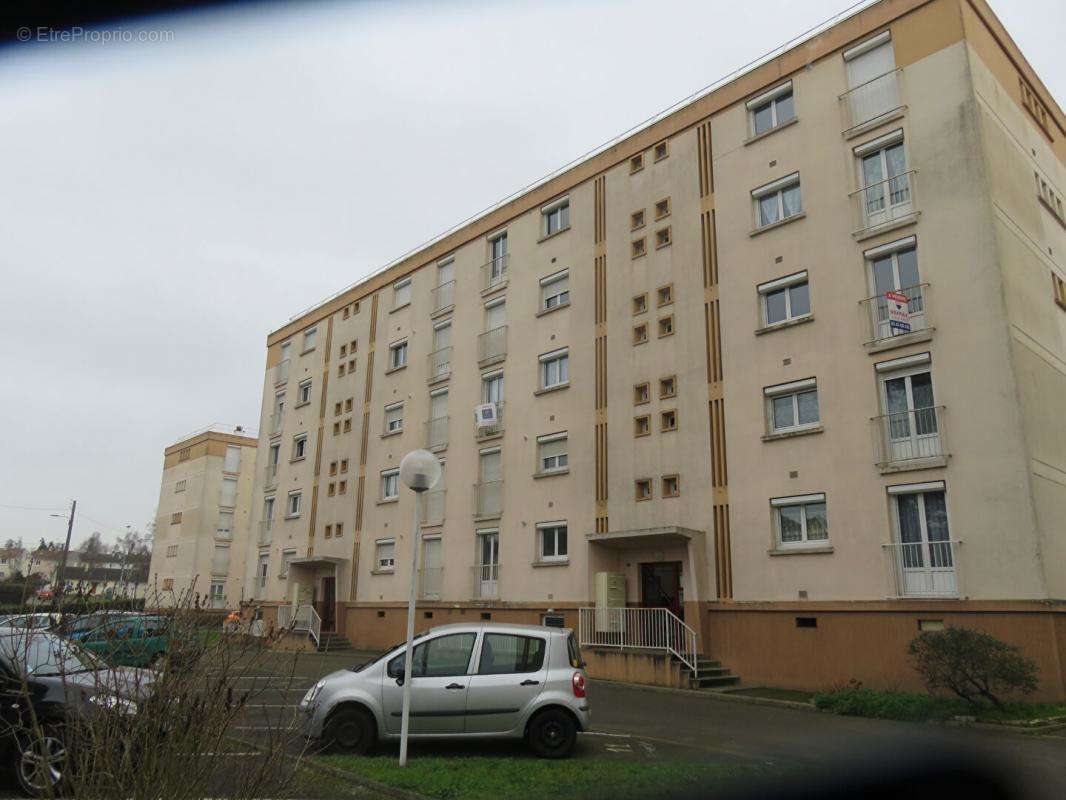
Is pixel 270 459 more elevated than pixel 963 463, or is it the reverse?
pixel 270 459

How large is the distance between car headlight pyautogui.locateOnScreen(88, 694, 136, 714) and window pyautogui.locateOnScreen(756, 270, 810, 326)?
56.6 feet

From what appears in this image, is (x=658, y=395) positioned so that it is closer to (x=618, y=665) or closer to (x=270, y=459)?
(x=618, y=665)

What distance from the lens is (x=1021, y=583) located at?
14.7 m

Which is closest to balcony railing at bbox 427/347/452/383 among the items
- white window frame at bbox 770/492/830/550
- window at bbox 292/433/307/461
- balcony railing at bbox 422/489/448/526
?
balcony railing at bbox 422/489/448/526

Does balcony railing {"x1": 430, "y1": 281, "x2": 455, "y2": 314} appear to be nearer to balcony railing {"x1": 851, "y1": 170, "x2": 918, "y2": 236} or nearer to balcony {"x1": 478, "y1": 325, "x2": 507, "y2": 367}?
balcony {"x1": 478, "y1": 325, "x2": 507, "y2": 367}

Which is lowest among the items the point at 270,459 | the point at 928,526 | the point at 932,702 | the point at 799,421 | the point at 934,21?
the point at 932,702

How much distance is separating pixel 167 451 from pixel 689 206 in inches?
2206

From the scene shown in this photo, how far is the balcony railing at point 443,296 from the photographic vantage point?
30327 millimetres

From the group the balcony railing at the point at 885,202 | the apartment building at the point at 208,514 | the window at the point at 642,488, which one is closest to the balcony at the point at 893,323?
the balcony railing at the point at 885,202

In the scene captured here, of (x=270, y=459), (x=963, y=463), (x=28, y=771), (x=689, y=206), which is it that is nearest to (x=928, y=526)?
(x=963, y=463)

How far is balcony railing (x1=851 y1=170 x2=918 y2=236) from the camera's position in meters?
17.9

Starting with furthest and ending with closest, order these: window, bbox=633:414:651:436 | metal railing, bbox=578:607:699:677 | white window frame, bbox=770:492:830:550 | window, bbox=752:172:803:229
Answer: window, bbox=633:414:651:436
window, bbox=752:172:803:229
metal railing, bbox=578:607:699:677
white window frame, bbox=770:492:830:550

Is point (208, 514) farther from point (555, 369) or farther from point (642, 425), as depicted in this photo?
point (642, 425)

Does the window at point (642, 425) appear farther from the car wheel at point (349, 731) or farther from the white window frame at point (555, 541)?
the car wheel at point (349, 731)
